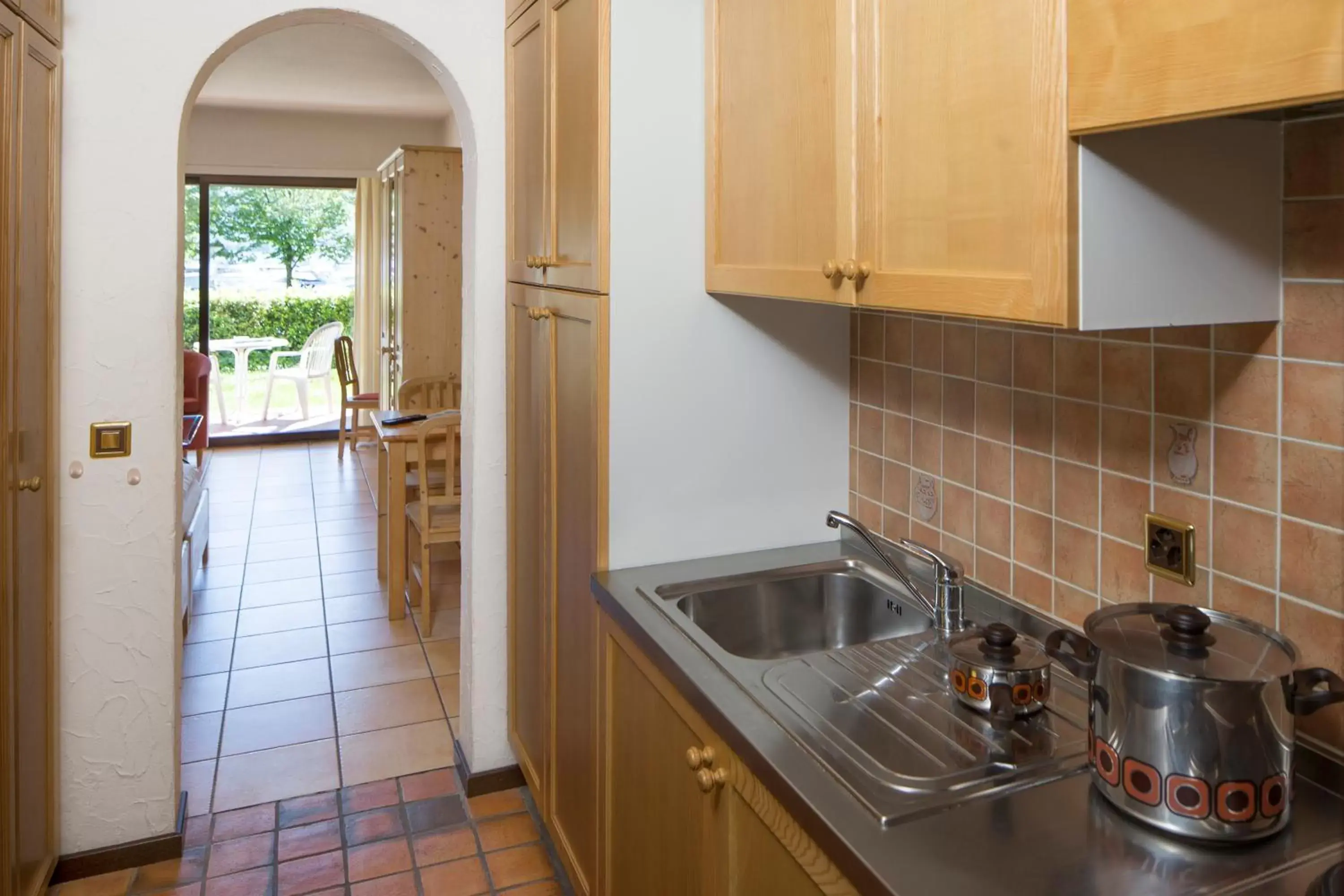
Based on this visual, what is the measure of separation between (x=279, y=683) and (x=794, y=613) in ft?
7.81

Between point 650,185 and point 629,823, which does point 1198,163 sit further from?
point 629,823

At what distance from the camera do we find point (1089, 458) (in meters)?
1.55

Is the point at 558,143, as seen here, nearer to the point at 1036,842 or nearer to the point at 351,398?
the point at 1036,842

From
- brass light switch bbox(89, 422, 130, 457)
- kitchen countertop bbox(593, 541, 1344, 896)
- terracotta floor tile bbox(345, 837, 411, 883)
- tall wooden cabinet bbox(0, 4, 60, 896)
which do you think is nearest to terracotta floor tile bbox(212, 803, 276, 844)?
terracotta floor tile bbox(345, 837, 411, 883)

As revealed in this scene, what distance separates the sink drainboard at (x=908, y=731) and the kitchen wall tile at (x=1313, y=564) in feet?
1.06

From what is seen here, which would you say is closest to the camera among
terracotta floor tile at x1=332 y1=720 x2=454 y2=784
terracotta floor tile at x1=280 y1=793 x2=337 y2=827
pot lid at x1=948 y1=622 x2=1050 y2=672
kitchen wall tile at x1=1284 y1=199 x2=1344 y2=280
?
kitchen wall tile at x1=1284 y1=199 x2=1344 y2=280

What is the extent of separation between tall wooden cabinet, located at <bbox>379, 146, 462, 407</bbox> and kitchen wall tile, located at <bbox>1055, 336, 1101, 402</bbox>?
517cm

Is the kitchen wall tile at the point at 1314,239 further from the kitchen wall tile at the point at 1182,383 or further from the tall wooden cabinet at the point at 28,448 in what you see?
the tall wooden cabinet at the point at 28,448

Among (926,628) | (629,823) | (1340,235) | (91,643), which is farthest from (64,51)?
(1340,235)

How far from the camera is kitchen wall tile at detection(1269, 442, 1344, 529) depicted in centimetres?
118

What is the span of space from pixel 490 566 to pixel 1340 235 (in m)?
2.16

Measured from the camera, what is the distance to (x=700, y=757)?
1483 mm

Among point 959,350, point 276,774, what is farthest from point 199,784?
point 959,350

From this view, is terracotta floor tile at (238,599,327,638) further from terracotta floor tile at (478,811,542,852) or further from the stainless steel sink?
the stainless steel sink
